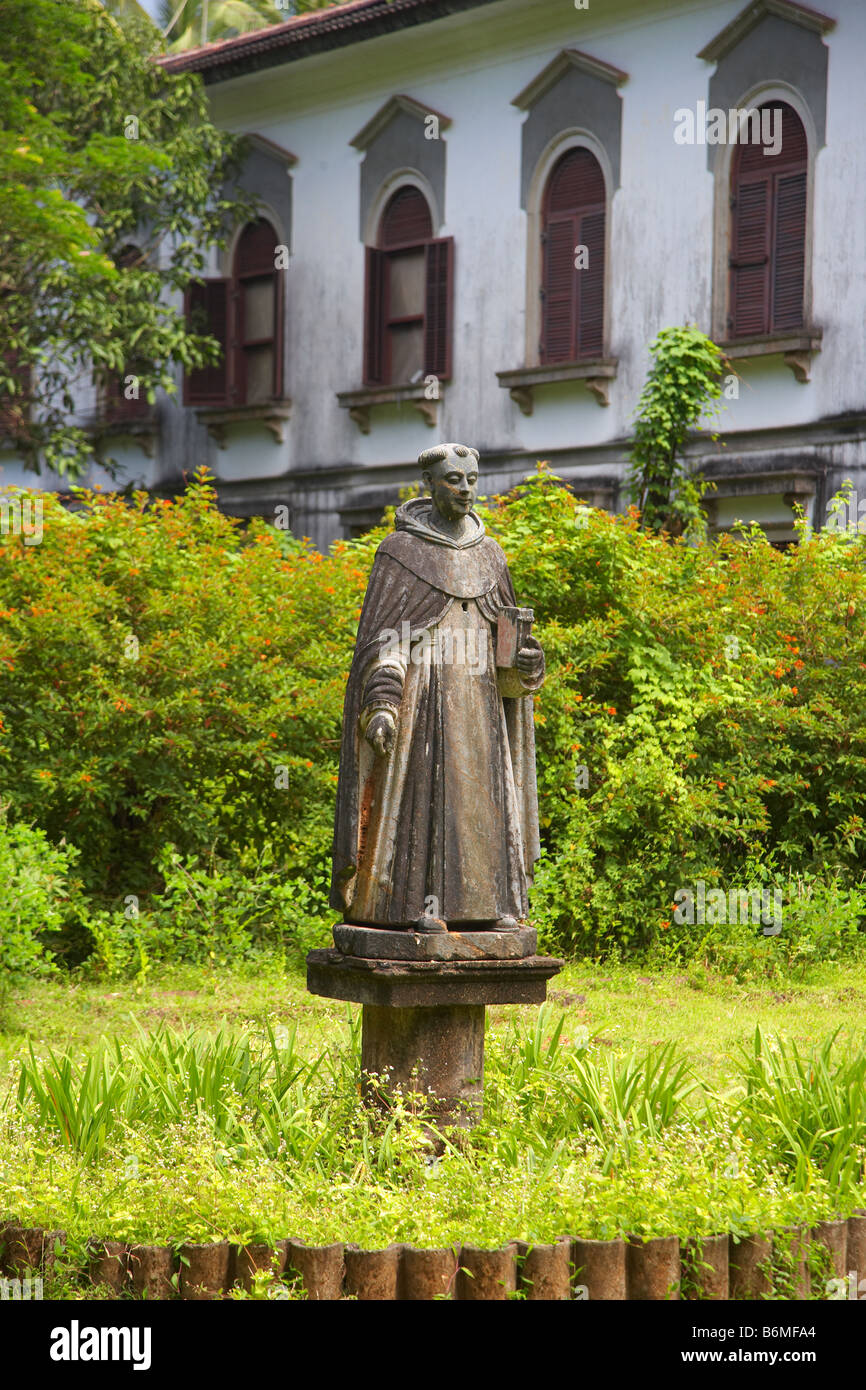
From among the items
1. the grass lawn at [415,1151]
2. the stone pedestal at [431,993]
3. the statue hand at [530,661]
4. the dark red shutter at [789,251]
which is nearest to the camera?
the grass lawn at [415,1151]

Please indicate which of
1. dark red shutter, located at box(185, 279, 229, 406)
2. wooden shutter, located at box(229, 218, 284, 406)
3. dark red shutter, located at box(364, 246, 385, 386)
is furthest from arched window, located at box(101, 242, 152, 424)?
dark red shutter, located at box(364, 246, 385, 386)

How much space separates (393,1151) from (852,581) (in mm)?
7072

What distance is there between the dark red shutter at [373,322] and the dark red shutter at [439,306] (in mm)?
626

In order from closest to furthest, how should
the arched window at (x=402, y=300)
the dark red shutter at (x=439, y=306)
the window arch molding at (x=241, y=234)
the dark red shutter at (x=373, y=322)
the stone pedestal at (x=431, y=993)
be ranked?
the stone pedestal at (x=431, y=993) → the dark red shutter at (x=439, y=306) → the arched window at (x=402, y=300) → the dark red shutter at (x=373, y=322) → the window arch molding at (x=241, y=234)

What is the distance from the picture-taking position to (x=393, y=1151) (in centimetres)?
520

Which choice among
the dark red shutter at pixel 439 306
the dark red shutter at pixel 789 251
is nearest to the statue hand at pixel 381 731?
the dark red shutter at pixel 789 251

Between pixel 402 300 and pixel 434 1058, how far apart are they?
43.9ft

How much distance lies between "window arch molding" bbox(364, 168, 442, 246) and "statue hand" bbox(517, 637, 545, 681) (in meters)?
12.5

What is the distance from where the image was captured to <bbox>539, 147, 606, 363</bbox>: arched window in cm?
1602

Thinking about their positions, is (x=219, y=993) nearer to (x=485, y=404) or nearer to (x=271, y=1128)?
(x=271, y=1128)

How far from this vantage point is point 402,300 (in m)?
17.8

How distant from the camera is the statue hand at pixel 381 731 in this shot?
5391 mm

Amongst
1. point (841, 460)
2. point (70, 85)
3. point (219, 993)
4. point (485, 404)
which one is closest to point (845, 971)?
point (219, 993)

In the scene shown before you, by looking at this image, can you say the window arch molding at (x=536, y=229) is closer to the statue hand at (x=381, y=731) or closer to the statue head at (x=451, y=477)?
the statue head at (x=451, y=477)
